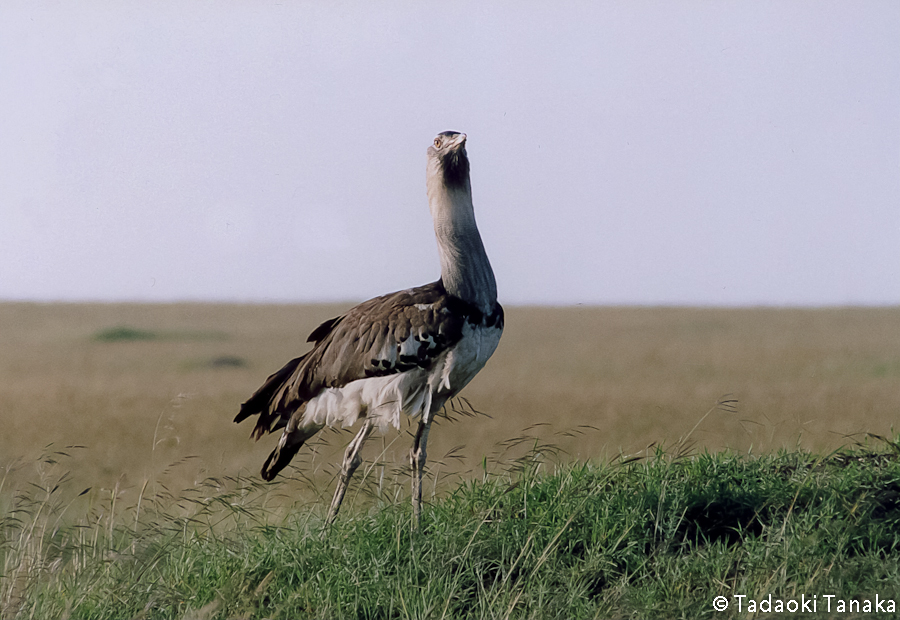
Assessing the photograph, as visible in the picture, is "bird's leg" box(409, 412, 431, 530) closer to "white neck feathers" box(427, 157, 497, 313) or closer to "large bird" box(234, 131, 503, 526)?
"large bird" box(234, 131, 503, 526)

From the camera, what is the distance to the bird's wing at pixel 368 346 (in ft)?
15.8

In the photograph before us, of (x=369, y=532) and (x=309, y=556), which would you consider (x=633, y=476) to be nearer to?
(x=369, y=532)

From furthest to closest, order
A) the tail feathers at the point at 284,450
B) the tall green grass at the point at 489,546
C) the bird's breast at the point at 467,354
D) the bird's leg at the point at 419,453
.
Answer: the tail feathers at the point at 284,450 < the bird's leg at the point at 419,453 < the bird's breast at the point at 467,354 < the tall green grass at the point at 489,546

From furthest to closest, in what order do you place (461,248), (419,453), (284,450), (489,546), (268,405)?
(268,405) < (284,450) < (419,453) < (461,248) < (489,546)

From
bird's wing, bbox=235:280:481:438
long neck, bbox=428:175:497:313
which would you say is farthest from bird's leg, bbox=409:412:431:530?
long neck, bbox=428:175:497:313

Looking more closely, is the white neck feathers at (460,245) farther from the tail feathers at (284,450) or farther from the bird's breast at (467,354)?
the tail feathers at (284,450)

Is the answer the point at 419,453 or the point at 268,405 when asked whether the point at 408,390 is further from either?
the point at 268,405

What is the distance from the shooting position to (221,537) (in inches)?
183

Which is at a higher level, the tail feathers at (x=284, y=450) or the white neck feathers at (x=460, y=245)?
the white neck feathers at (x=460, y=245)

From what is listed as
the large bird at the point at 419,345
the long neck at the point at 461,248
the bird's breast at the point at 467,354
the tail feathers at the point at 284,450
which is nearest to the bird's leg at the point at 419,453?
the large bird at the point at 419,345

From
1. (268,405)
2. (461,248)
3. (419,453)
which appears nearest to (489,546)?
(419,453)

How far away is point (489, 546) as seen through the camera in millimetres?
4180

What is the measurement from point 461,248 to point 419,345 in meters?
0.65

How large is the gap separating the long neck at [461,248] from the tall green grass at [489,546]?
103 cm
